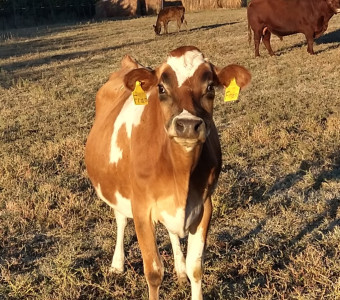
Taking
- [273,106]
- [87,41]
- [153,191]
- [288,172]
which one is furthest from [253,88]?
[87,41]

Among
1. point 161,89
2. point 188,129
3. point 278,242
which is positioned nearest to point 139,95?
point 161,89

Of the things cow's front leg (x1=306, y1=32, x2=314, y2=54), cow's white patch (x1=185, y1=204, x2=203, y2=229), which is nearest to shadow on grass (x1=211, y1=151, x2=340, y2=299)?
cow's white patch (x1=185, y1=204, x2=203, y2=229)

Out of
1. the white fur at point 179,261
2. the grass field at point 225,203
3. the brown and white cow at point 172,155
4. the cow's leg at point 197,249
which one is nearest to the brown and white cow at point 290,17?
the grass field at point 225,203

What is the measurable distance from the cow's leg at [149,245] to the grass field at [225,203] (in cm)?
41

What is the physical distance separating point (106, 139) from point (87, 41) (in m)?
17.1

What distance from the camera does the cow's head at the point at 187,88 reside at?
2443mm

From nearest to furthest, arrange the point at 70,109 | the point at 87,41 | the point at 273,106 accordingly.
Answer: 1. the point at 273,106
2. the point at 70,109
3. the point at 87,41

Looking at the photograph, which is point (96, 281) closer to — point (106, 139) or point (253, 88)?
point (106, 139)

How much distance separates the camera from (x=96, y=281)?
3.55 meters

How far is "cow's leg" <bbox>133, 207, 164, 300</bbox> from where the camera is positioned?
2939 mm

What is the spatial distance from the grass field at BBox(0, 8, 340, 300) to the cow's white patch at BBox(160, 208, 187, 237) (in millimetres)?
650

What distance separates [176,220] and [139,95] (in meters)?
0.82

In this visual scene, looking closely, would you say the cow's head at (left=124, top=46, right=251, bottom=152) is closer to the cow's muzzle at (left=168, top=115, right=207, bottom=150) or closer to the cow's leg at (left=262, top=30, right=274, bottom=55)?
the cow's muzzle at (left=168, top=115, right=207, bottom=150)

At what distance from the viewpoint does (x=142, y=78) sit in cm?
300
